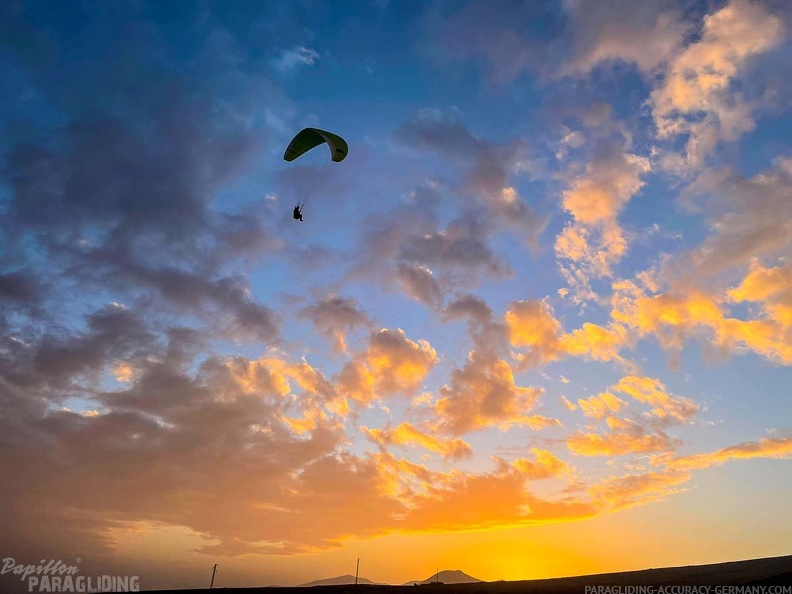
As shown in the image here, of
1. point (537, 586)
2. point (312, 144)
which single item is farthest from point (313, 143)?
point (537, 586)

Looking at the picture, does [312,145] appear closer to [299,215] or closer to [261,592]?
[299,215]

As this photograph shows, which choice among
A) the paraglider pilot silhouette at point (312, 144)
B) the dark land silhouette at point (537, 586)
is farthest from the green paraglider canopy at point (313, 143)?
the dark land silhouette at point (537, 586)

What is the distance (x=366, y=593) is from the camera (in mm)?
79875

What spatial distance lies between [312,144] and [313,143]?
0.69ft

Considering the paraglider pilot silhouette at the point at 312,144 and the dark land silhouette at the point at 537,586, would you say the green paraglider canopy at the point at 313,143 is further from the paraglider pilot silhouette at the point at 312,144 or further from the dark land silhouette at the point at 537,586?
the dark land silhouette at the point at 537,586

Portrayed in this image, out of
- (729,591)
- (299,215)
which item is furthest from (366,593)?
(299,215)

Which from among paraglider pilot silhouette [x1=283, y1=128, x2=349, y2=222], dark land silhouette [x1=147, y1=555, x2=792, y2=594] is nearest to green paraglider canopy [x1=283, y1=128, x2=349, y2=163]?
paraglider pilot silhouette [x1=283, y1=128, x2=349, y2=222]

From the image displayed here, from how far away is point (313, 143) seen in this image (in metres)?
60.8

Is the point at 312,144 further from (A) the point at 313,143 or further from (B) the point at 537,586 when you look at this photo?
(B) the point at 537,586

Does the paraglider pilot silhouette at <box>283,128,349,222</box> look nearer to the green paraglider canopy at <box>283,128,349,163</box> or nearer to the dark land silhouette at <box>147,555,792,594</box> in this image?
the green paraglider canopy at <box>283,128,349,163</box>

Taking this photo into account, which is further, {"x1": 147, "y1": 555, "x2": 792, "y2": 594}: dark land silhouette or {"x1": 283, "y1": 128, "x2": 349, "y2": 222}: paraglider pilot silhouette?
{"x1": 147, "y1": 555, "x2": 792, "y2": 594}: dark land silhouette

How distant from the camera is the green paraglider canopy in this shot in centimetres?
5697

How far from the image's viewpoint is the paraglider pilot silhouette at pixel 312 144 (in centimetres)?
5673

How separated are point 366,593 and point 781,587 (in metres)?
56.5
